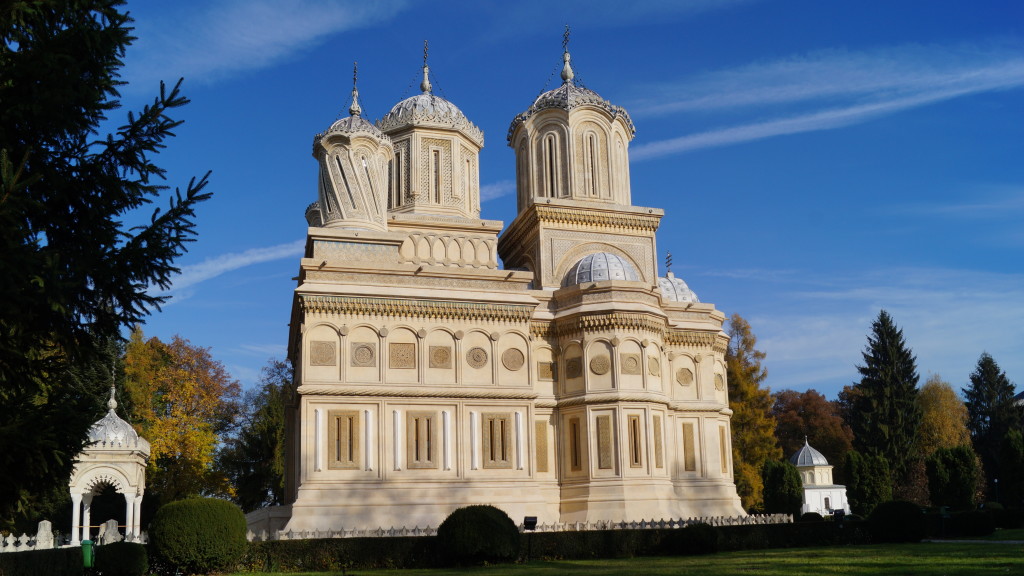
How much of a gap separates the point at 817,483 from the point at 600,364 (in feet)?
99.6

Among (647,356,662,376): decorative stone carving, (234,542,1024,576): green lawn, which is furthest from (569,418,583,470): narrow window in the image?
(234,542,1024,576): green lawn

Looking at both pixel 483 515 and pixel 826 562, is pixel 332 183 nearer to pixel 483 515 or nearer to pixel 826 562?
pixel 483 515

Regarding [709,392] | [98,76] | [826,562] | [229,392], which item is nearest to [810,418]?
[709,392]

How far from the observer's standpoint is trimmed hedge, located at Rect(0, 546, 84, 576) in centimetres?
1680

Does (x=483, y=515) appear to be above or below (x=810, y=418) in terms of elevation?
below

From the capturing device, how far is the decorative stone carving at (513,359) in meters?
27.8

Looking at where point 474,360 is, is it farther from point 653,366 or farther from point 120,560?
point 120,560

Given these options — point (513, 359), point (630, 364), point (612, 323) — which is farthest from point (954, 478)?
point (513, 359)

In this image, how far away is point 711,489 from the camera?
3011 centimetres

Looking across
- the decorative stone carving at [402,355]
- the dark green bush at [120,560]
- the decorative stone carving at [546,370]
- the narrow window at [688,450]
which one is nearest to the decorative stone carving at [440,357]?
the decorative stone carving at [402,355]

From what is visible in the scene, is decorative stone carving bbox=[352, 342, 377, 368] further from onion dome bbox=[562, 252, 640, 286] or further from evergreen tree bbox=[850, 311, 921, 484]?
evergreen tree bbox=[850, 311, 921, 484]

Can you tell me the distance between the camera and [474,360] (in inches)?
1083

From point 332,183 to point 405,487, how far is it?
379 inches

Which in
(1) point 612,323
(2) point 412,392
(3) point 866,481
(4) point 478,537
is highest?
(1) point 612,323
